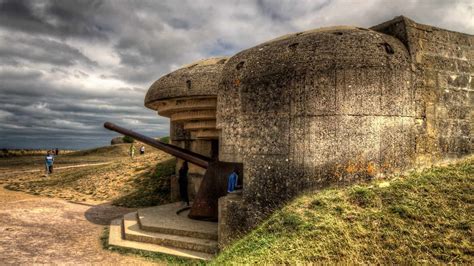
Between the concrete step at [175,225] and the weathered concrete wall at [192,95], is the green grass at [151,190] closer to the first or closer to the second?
the concrete step at [175,225]

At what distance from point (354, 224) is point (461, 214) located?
1.13m

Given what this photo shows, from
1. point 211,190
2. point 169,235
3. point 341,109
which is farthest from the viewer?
point 211,190

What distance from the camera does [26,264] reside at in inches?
214

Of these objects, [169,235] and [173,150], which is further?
[173,150]

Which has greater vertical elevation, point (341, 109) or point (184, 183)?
point (341, 109)

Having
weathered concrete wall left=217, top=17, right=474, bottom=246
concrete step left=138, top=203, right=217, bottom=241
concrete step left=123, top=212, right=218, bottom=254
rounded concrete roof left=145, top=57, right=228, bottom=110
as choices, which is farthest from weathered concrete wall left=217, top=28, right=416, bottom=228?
rounded concrete roof left=145, top=57, right=228, bottom=110

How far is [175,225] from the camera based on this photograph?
675cm

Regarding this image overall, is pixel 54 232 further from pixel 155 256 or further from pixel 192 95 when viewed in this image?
pixel 192 95

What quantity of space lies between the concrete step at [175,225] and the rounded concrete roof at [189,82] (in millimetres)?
2609

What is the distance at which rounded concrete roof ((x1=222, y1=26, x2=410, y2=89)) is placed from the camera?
4.93 metres

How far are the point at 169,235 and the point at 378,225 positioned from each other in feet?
12.7

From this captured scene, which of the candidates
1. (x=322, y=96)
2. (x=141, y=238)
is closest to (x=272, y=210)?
(x=322, y=96)

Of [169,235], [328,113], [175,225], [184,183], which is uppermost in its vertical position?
[328,113]

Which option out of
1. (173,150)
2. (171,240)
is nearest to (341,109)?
(171,240)
